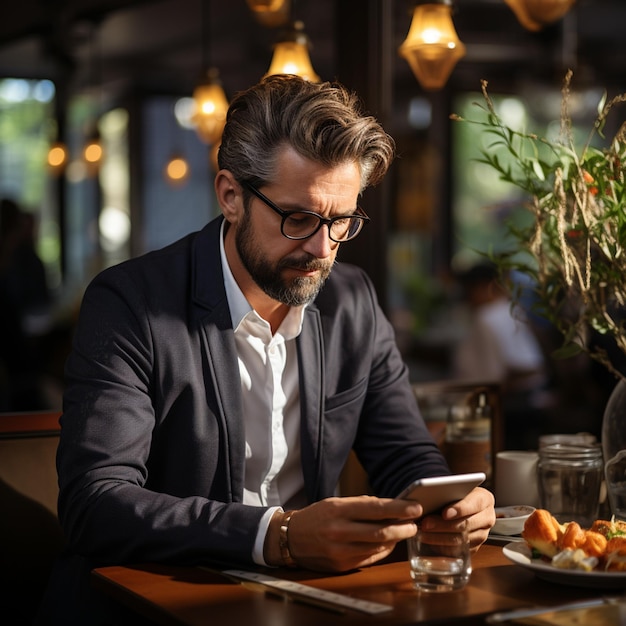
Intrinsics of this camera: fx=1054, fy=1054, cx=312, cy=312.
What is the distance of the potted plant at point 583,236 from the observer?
2.10 meters

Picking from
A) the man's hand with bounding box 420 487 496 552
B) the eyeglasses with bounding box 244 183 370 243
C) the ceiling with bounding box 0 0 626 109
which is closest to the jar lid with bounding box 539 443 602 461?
the man's hand with bounding box 420 487 496 552

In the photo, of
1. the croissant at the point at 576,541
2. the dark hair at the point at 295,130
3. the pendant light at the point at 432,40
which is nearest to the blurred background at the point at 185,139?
the pendant light at the point at 432,40

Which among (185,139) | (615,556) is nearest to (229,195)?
(615,556)

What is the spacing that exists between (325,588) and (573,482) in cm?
77

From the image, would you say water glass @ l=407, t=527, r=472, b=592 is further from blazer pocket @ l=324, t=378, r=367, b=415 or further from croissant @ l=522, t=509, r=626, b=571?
blazer pocket @ l=324, t=378, r=367, b=415

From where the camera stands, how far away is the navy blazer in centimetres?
181

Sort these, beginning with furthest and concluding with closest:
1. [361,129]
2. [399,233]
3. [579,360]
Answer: [399,233] → [579,360] → [361,129]

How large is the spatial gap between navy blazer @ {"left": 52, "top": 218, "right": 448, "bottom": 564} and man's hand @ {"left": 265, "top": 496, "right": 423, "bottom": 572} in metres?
0.11

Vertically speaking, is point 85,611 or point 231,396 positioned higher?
point 231,396

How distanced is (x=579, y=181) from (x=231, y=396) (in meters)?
0.83

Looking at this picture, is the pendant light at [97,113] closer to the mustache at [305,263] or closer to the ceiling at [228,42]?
the ceiling at [228,42]

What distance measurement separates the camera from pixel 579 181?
214 centimetres

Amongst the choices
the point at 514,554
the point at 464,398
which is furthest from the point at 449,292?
the point at 514,554

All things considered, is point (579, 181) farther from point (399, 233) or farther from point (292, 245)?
point (399, 233)
